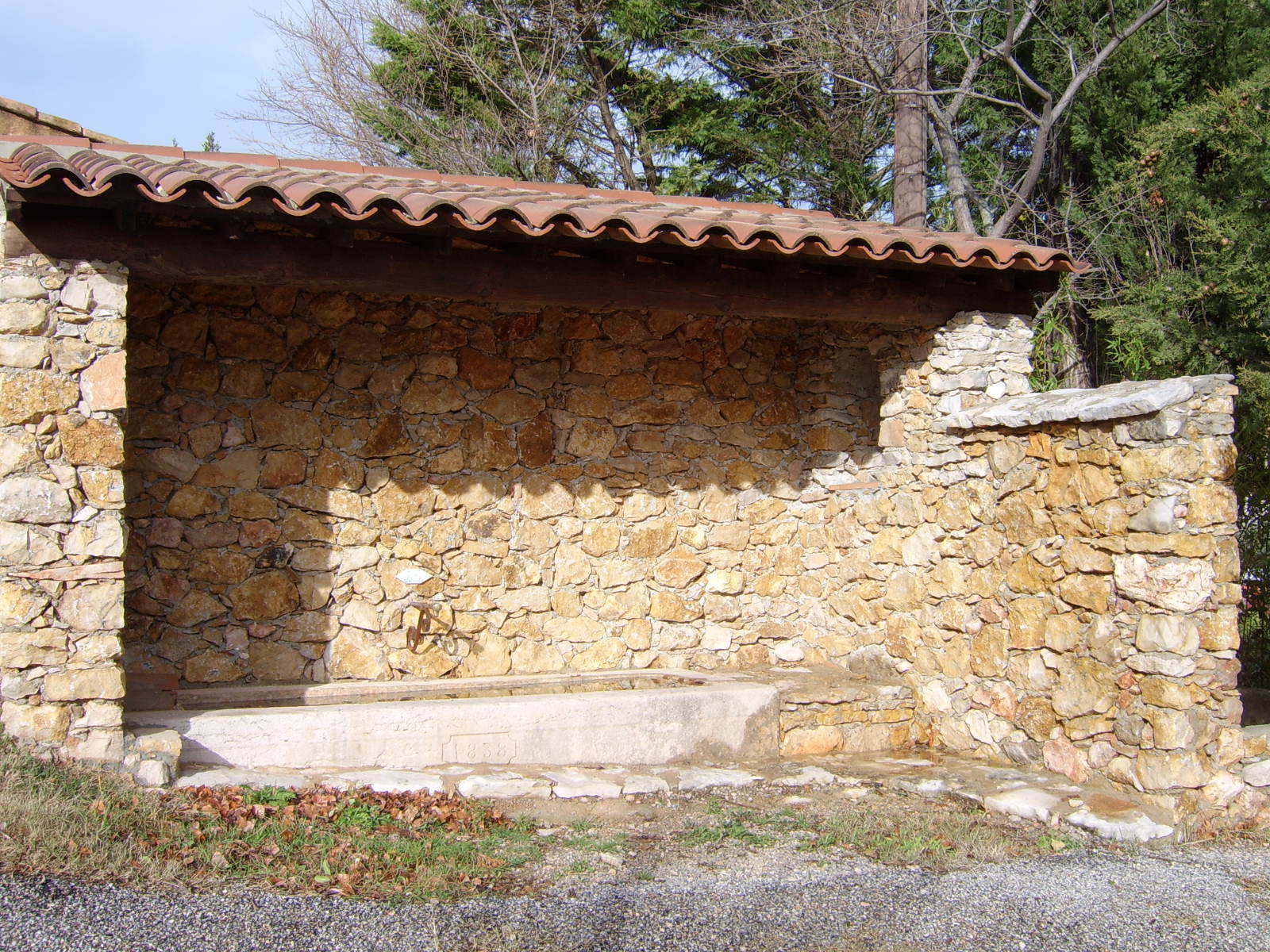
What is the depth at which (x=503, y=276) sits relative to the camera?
4.97m

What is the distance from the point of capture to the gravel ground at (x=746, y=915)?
313cm

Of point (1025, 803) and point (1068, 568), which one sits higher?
point (1068, 568)

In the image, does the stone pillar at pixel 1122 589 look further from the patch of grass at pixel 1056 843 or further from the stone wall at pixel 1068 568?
the patch of grass at pixel 1056 843

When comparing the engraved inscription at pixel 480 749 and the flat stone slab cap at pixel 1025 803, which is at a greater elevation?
the engraved inscription at pixel 480 749

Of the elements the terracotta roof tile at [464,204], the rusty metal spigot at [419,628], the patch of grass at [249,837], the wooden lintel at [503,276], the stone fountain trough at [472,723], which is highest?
the terracotta roof tile at [464,204]

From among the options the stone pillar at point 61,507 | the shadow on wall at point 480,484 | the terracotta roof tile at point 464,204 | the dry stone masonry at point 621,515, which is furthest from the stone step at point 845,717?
the stone pillar at point 61,507

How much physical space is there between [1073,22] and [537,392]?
6.86 metres

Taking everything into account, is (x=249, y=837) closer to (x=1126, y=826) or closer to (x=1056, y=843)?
(x=1056, y=843)

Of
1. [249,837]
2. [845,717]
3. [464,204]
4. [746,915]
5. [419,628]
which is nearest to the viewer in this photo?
[746,915]

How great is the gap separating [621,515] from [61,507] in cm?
311

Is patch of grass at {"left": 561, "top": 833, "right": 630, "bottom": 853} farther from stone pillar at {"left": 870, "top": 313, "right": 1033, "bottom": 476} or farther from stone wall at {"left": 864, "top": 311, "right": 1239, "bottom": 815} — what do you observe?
stone pillar at {"left": 870, "top": 313, "right": 1033, "bottom": 476}

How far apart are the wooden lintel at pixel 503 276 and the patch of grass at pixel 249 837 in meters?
2.11

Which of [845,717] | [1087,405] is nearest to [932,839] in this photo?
[845,717]

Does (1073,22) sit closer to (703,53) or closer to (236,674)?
(703,53)
